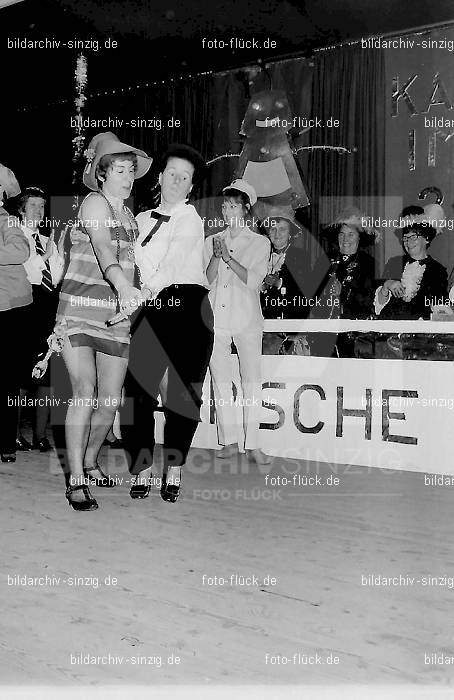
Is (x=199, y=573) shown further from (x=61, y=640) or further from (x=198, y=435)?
(x=198, y=435)

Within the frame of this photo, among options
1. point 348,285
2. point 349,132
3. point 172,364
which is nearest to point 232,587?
point 172,364

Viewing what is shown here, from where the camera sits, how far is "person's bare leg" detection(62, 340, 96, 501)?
2.76m

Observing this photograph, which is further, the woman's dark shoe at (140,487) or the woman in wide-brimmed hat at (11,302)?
the woman in wide-brimmed hat at (11,302)

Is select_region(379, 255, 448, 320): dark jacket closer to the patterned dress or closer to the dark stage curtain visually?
the dark stage curtain

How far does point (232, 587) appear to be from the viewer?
77.4 inches

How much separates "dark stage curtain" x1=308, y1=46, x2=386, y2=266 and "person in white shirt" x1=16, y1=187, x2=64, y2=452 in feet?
9.15

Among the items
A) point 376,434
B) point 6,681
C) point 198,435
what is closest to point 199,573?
point 6,681

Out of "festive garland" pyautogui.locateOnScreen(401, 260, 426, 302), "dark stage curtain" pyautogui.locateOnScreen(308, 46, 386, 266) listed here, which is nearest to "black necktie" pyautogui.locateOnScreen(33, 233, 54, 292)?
"festive garland" pyautogui.locateOnScreen(401, 260, 426, 302)

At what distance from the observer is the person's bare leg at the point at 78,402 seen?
2.76 m

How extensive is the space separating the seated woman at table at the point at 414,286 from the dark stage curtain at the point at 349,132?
1.45 meters

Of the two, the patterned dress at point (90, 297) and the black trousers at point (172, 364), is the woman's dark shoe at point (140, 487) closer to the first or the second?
the black trousers at point (172, 364)

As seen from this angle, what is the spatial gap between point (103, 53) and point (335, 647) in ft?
18.8

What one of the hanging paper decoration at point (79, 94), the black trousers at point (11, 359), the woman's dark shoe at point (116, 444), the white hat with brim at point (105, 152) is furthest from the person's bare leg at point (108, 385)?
the hanging paper decoration at point (79, 94)

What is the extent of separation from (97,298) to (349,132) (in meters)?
4.13
